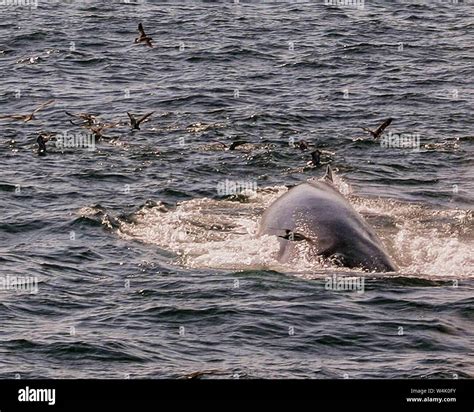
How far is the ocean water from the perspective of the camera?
1811cm

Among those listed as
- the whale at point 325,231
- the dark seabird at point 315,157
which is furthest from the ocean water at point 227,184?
the dark seabird at point 315,157

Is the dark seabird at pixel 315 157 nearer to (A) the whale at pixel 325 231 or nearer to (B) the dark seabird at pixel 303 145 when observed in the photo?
(B) the dark seabird at pixel 303 145

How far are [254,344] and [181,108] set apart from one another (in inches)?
775

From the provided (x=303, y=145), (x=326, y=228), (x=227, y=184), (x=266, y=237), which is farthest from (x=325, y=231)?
(x=303, y=145)

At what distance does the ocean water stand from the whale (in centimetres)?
24

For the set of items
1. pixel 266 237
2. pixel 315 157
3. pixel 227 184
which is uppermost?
pixel 315 157

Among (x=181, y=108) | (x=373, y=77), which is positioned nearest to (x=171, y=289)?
(x=181, y=108)

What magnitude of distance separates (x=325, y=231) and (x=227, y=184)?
27.1 ft

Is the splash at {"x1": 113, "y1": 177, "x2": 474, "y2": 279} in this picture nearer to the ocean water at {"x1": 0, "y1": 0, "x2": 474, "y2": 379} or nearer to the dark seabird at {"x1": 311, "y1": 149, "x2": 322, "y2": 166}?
the ocean water at {"x1": 0, "y1": 0, "x2": 474, "y2": 379}

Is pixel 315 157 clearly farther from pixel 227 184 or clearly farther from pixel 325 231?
pixel 325 231

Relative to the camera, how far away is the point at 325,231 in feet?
69.4

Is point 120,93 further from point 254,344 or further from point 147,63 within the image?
point 254,344

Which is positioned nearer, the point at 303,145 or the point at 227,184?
the point at 227,184

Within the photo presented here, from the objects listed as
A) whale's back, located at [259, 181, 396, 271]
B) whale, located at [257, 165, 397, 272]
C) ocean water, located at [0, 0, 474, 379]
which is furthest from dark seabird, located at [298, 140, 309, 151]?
whale, located at [257, 165, 397, 272]
